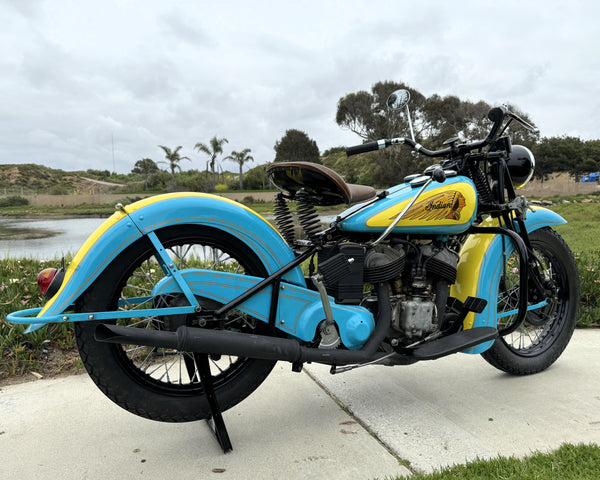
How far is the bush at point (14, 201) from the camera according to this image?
30250 mm

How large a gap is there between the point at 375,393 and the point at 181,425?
106 centimetres

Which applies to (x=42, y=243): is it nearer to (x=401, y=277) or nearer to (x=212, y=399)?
(x=212, y=399)

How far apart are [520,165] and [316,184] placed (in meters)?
1.28

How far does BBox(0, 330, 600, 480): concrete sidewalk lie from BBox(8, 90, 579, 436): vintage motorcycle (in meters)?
0.23

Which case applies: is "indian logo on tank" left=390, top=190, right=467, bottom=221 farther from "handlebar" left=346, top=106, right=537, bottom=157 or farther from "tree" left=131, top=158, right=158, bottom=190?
"tree" left=131, top=158, right=158, bottom=190

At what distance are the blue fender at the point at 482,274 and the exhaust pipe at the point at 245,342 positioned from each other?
1.83 ft

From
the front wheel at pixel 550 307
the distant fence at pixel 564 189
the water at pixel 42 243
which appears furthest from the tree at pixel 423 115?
the front wheel at pixel 550 307

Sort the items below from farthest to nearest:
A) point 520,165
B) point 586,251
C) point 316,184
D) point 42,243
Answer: point 42,243
point 586,251
point 520,165
point 316,184

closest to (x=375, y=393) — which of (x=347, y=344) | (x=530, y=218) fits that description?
(x=347, y=344)

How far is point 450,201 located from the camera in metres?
2.08

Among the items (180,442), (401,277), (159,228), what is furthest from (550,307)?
(159,228)

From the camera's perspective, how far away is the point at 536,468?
1686 mm

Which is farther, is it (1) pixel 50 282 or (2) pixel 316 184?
(2) pixel 316 184

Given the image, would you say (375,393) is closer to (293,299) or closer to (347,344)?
(347,344)
